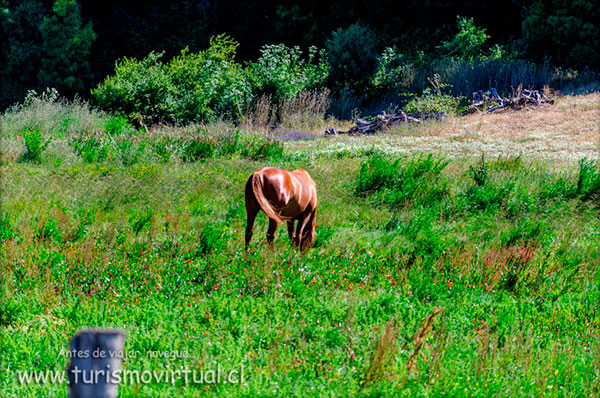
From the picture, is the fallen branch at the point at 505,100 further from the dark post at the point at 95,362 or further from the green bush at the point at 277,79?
the dark post at the point at 95,362

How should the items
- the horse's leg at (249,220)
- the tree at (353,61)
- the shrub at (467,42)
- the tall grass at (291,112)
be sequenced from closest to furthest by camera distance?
the horse's leg at (249,220) → the tall grass at (291,112) → the tree at (353,61) → the shrub at (467,42)

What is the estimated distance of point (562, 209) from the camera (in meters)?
8.91

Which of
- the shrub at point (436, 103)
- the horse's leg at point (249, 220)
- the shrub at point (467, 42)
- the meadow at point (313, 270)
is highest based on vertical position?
the shrub at point (467, 42)

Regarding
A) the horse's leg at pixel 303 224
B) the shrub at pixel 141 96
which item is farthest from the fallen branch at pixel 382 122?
the horse's leg at pixel 303 224

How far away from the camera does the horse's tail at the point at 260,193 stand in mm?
6238

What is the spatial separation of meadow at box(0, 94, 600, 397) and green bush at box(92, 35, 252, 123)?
4708mm

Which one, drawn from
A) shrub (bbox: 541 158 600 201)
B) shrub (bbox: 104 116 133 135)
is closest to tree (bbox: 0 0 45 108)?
shrub (bbox: 104 116 133 135)

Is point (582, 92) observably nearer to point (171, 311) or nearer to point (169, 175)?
point (169, 175)

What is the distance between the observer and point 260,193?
6.29 meters

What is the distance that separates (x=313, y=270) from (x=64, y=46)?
23812mm

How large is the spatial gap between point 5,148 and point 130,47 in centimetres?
1915

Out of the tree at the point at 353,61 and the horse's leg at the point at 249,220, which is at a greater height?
the tree at the point at 353,61

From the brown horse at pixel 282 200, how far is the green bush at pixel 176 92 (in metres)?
9.49

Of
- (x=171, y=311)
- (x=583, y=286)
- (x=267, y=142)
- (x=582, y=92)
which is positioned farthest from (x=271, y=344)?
(x=582, y=92)
